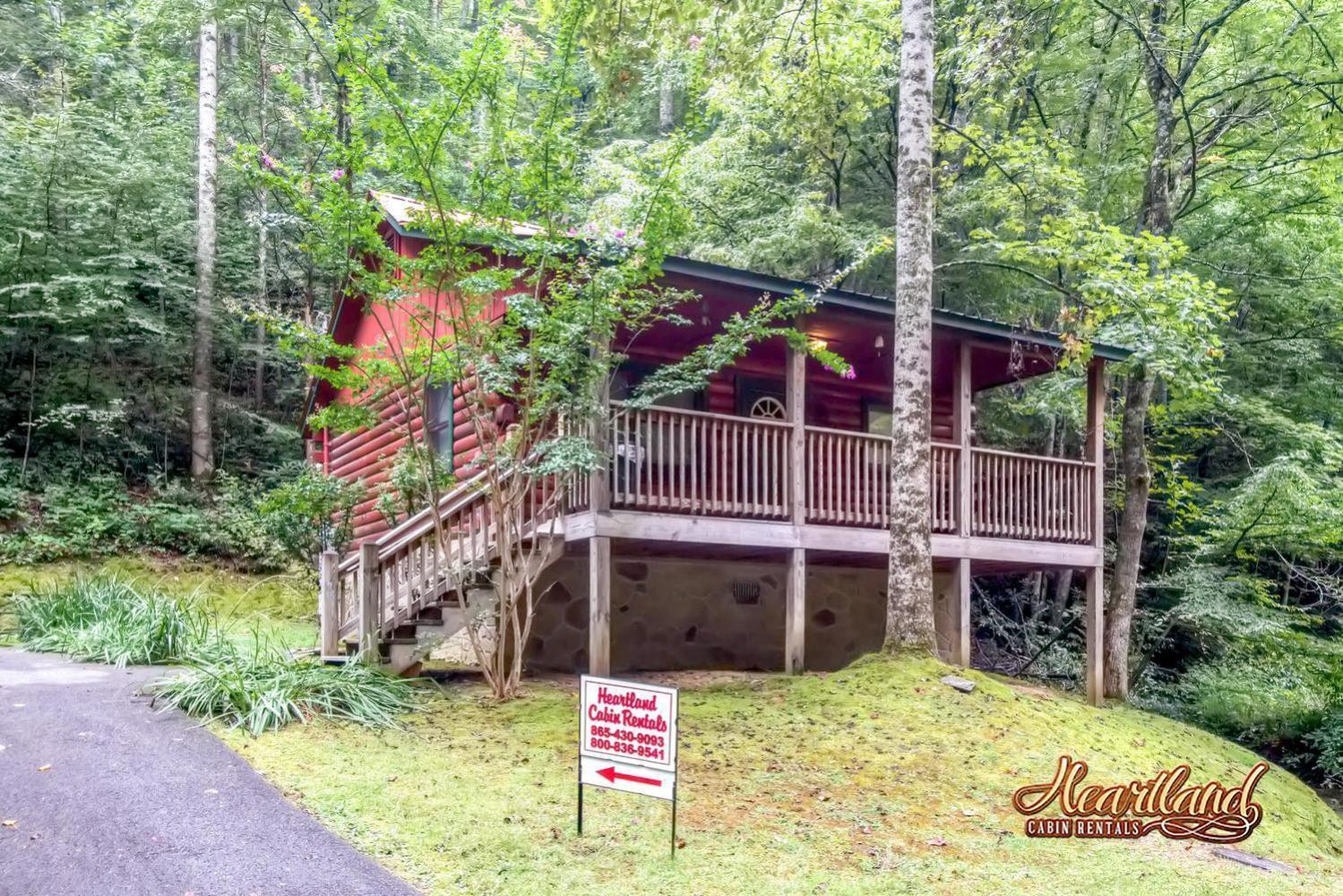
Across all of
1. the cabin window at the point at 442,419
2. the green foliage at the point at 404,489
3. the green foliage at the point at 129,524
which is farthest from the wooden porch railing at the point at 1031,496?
the green foliage at the point at 129,524

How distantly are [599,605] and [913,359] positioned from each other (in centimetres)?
381

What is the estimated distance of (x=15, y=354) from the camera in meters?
18.8

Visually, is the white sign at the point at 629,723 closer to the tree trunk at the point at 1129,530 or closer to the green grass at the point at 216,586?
the green grass at the point at 216,586

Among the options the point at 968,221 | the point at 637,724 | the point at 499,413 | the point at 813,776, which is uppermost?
the point at 968,221

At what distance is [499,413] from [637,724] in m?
6.94

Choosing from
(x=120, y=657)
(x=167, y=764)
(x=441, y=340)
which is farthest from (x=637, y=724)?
(x=120, y=657)

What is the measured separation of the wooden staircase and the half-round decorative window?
4614 millimetres

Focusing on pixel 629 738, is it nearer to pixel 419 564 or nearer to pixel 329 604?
pixel 419 564

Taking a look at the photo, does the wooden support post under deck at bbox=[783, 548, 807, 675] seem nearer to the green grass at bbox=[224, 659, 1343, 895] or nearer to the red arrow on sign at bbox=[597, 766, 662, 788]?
the green grass at bbox=[224, 659, 1343, 895]

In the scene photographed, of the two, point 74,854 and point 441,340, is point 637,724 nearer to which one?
point 74,854

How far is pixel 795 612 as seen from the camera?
11.2m

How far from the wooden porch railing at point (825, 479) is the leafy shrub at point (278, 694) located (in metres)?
2.87

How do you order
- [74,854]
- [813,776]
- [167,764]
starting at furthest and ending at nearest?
[813,776]
[167,764]
[74,854]

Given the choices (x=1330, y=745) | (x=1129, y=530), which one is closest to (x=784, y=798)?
(x=1129, y=530)
